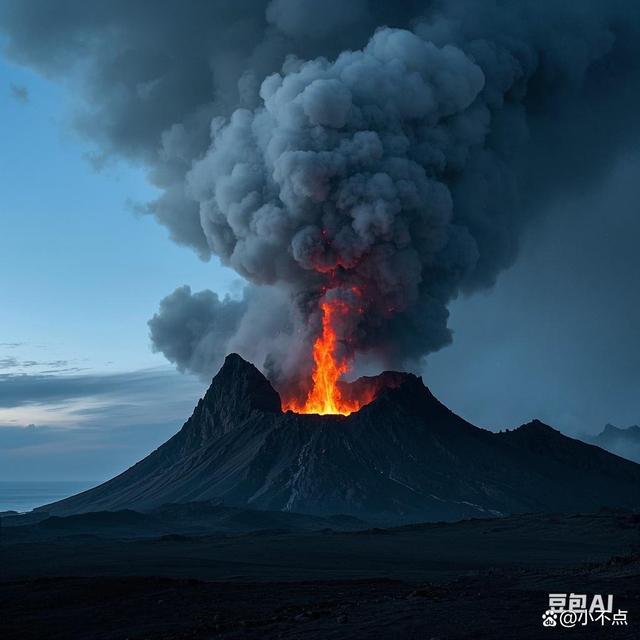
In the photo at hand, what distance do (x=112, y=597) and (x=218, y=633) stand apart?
369 inches

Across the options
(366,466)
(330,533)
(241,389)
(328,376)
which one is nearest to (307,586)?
(330,533)

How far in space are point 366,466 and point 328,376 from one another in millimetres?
10844

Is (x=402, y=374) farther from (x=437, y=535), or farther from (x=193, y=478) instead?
(x=437, y=535)

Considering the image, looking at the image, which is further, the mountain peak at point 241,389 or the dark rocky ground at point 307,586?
the mountain peak at point 241,389

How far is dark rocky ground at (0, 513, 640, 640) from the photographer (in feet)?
78.9

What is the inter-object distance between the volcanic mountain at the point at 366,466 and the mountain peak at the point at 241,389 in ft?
0.45

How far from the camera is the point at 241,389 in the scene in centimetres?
11950

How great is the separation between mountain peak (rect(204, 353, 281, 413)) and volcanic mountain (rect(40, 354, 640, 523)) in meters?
0.14

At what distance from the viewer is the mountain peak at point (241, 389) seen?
117375 mm

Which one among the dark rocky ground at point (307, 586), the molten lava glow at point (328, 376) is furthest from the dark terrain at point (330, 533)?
the molten lava glow at point (328, 376)

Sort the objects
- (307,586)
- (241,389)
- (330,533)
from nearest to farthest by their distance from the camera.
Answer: (307,586), (330,533), (241,389)

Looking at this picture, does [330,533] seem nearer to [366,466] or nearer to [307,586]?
[366,466]

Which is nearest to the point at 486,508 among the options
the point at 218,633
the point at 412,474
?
the point at 412,474

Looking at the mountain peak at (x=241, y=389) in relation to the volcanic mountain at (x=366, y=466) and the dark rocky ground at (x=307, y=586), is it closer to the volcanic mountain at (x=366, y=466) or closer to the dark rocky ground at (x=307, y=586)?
the volcanic mountain at (x=366, y=466)
